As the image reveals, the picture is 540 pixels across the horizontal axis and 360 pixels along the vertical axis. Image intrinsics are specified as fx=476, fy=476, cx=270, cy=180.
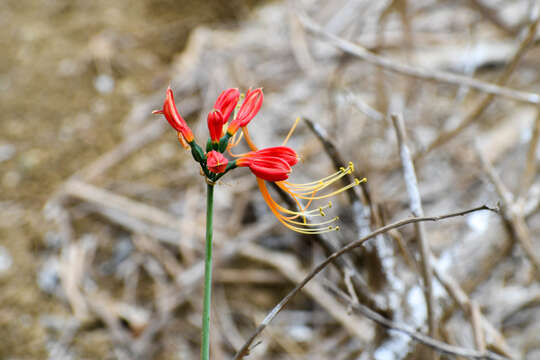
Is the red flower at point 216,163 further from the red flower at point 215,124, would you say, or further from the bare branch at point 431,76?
the bare branch at point 431,76

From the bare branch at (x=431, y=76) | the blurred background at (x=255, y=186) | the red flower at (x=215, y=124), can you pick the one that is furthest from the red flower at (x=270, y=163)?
the bare branch at (x=431, y=76)

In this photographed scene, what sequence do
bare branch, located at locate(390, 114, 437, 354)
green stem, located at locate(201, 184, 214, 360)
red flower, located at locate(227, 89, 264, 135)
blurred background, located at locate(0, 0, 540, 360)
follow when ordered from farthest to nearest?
blurred background, located at locate(0, 0, 540, 360) < bare branch, located at locate(390, 114, 437, 354) < red flower, located at locate(227, 89, 264, 135) < green stem, located at locate(201, 184, 214, 360)

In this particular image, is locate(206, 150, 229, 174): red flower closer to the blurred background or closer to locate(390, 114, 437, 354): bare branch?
the blurred background

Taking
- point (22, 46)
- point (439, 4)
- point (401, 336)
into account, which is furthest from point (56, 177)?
point (439, 4)

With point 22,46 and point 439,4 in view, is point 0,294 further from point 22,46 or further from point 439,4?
point 439,4

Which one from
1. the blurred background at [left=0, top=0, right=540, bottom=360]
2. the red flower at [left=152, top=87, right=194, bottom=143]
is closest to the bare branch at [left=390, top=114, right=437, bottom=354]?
the blurred background at [left=0, top=0, right=540, bottom=360]
